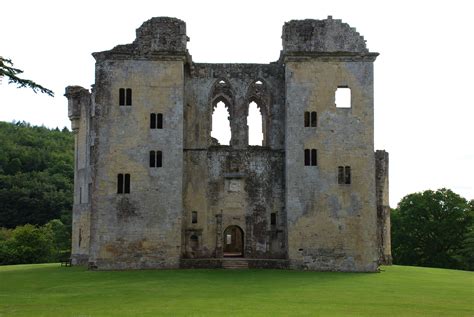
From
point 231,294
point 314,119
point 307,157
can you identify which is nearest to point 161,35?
point 314,119

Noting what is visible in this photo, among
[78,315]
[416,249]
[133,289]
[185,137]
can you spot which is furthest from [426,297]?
[416,249]

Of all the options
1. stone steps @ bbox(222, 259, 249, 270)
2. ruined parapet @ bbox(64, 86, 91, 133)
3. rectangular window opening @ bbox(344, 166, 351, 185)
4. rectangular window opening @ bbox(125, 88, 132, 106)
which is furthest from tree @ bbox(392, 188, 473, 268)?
rectangular window opening @ bbox(125, 88, 132, 106)

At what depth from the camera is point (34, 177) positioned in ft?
250

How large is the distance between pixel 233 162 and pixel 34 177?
47.6 meters

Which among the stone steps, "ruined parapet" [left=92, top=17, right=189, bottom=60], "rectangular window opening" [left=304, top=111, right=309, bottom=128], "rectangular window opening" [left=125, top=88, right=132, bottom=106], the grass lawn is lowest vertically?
the grass lawn

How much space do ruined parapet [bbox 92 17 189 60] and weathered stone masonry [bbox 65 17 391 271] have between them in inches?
2.0

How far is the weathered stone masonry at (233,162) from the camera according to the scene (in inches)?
1291

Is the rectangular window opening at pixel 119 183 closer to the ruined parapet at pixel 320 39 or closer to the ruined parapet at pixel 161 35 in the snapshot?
the ruined parapet at pixel 161 35

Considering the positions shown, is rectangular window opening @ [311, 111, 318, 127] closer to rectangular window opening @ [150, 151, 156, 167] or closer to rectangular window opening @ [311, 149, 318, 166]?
rectangular window opening @ [311, 149, 318, 166]

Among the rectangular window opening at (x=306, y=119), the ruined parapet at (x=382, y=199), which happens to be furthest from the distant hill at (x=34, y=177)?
the rectangular window opening at (x=306, y=119)

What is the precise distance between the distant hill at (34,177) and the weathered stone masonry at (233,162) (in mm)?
30651

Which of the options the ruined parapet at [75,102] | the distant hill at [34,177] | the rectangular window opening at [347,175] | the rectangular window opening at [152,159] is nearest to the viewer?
the rectangular window opening at [152,159]

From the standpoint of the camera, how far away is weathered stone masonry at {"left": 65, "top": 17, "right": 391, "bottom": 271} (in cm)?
3278

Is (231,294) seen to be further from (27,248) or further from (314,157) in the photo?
(27,248)
